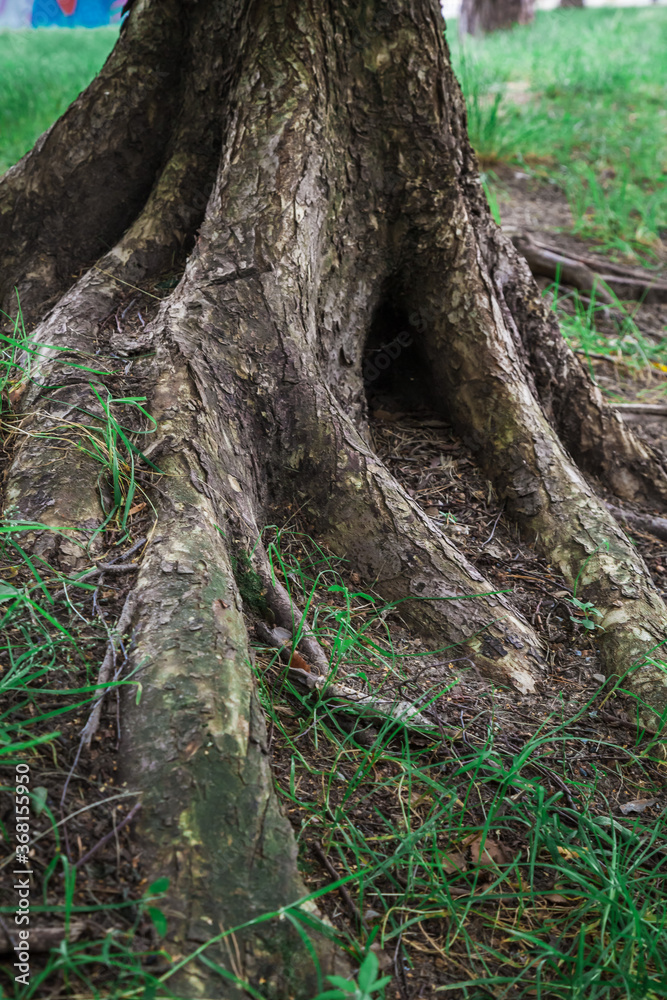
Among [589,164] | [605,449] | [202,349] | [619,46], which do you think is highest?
[619,46]

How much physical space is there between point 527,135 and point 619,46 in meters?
3.93

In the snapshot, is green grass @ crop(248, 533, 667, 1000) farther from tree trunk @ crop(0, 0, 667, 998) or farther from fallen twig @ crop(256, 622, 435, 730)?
tree trunk @ crop(0, 0, 667, 998)

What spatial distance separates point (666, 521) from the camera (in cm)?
274

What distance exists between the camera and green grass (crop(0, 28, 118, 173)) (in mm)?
5232

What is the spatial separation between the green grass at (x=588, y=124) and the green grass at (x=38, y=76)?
11.1 ft

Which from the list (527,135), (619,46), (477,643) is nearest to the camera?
(477,643)

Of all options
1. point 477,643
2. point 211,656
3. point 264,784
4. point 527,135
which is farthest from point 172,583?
point 527,135

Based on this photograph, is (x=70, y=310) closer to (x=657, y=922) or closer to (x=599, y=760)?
(x=599, y=760)

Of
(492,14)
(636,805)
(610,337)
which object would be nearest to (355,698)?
(636,805)

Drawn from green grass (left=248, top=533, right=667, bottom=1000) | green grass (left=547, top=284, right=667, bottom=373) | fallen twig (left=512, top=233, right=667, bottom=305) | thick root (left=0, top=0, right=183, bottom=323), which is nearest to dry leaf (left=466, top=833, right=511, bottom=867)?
green grass (left=248, top=533, right=667, bottom=1000)

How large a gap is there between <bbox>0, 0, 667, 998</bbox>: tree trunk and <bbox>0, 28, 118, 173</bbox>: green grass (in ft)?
8.33

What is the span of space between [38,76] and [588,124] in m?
5.31

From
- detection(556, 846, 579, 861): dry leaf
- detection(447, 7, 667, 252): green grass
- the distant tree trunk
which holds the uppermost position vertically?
the distant tree trunk

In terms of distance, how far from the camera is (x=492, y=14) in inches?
430
